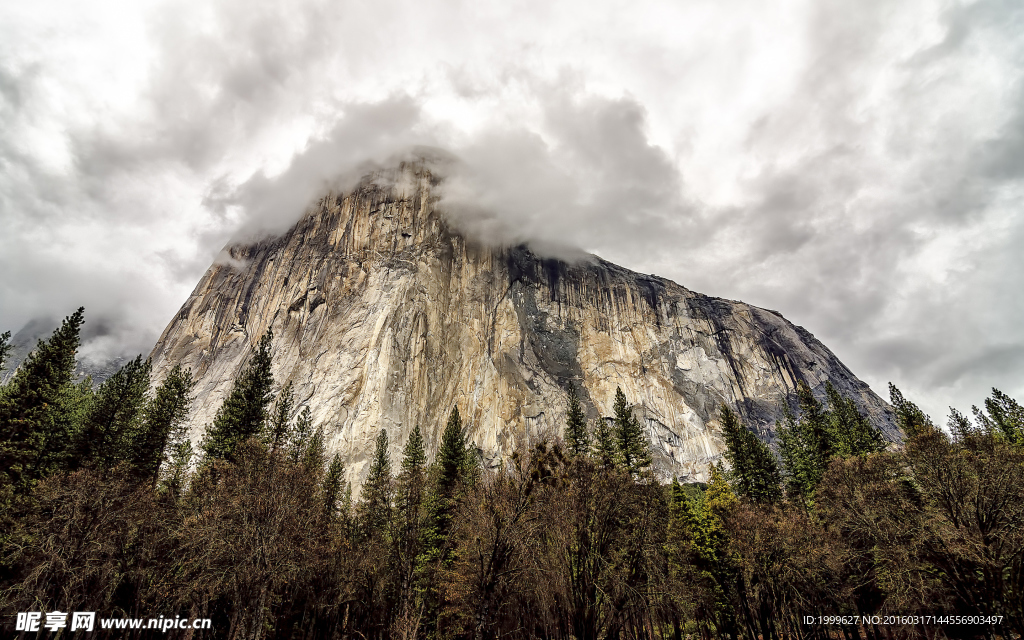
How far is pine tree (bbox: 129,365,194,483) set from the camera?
32562 mm

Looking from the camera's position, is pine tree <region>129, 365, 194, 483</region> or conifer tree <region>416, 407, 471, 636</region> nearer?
conifer tree <region>416, 407, 471, 636</region>

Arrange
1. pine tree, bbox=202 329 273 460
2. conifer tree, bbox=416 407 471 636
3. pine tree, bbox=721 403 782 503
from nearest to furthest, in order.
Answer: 1. conifer tree, bbox=416 407 471 636
2. pine tree, bbox=202 329 273 460
3. pine tree, bbox=721 403 782 503

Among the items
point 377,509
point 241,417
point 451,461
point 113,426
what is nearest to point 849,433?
point 451,461

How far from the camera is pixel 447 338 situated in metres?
98.4

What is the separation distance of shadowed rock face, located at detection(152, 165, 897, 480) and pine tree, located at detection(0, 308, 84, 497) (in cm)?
4668

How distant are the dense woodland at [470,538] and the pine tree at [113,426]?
15cm

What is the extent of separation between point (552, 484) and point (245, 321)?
105 metres

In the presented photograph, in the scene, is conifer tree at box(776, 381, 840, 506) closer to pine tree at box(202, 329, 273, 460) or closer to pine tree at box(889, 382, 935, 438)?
pine tree at box(889, 382, 935, 438)

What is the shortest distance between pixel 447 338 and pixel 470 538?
3153 inches

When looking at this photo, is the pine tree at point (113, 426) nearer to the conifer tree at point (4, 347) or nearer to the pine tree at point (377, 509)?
the conifer tree at point (4, 347)

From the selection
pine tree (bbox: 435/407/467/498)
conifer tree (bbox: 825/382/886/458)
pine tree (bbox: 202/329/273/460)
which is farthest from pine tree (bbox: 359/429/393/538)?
conifer tree (bbox: 825/382/886/458)

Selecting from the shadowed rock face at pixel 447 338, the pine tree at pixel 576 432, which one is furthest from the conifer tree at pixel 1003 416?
the shadowed rock face at pixel 447 338

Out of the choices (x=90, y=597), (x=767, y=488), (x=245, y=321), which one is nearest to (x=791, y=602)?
(x=767, y=488)

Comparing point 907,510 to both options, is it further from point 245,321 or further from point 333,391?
point 245,321
